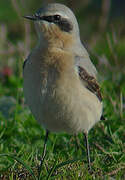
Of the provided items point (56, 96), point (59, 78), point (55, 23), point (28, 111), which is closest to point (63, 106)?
point (56, 96)

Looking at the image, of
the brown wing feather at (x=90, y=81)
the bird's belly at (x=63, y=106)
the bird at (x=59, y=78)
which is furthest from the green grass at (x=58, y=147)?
the brown wing feather at (x=90, y=81)

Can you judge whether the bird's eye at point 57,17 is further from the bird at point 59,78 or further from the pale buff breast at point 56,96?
the pale buff breast at point 56,96

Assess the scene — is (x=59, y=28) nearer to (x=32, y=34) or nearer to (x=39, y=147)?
(x=39, y=147)

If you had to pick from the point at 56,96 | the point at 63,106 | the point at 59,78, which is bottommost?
the point at 63,106

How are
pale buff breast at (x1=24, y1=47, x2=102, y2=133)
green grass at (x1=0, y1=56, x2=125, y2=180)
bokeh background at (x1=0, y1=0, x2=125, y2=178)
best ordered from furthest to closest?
bokeh background at (x1=0, y1=0, x2=125, y2=178), pale buff breast at (x1=24, y1=47, x2=102, y2=133), green grass at (x1=0, y1=56, x2=125, y2=180)

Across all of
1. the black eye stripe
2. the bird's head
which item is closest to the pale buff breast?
the bird's head

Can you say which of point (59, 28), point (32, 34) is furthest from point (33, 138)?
point (32, 34)

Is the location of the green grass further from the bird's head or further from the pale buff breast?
the bird's head

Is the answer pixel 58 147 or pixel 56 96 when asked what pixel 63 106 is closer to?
pixel 56 96
